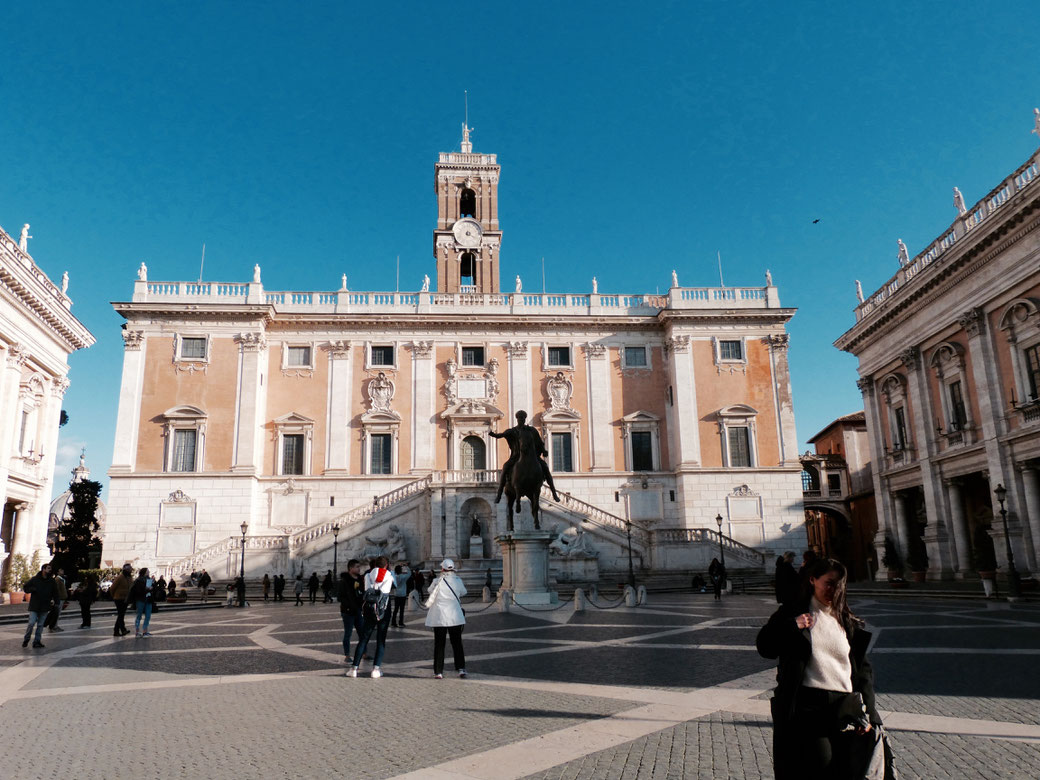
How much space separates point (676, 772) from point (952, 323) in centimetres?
2951

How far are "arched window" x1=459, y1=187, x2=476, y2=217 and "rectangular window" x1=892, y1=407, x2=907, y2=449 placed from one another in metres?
29.7

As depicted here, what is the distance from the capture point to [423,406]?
4031 centimetres

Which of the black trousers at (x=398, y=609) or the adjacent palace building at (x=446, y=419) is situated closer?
the black trousers at (x=398, y=609)

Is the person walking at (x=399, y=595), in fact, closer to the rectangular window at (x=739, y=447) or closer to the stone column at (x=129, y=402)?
the stone column at (x=129, y=402)

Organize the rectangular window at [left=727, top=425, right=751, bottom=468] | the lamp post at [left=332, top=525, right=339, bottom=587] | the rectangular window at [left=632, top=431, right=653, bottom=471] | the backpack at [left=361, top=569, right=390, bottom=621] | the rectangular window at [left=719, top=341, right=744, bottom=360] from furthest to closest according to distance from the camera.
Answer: the rectangular window at [left=719, top=341, right=744, bottom=360]
the rectangular window at [left=632, top=431, right=653, bottom=471]
the rectangular window at [left=727, top=425, right=751, bottom=468]
the lamp post at [left=332, top=525, right=339, bottom=587]
the backpack at [left=361, top=569, right=390, bottom=621]

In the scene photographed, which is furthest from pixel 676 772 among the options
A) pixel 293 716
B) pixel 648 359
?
pixel 648 359

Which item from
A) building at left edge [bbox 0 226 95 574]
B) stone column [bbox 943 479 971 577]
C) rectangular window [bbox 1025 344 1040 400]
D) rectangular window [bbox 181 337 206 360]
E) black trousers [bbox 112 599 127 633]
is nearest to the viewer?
black trousers [bbox 112 599 127 633]

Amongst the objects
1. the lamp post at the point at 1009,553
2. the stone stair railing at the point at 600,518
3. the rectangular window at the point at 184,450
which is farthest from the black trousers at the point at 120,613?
the lamp post at the point at 1009,553

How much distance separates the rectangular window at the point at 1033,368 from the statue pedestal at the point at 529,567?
18146 millimetres

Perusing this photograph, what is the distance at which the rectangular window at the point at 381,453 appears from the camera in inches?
1559

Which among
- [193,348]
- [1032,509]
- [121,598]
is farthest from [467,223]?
[121,598]

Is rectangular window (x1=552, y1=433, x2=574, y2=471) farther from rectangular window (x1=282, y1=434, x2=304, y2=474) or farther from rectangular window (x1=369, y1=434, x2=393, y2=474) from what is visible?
rectangular window (x1=282, y1=434, x2=304, y2=474)

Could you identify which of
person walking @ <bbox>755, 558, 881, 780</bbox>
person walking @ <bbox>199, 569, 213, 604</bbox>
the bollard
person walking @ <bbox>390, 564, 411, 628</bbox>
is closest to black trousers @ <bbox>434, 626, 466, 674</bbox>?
person walking @ <bbox>755, 558, 881, 780</bbox>

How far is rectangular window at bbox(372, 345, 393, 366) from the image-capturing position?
41.2 m
